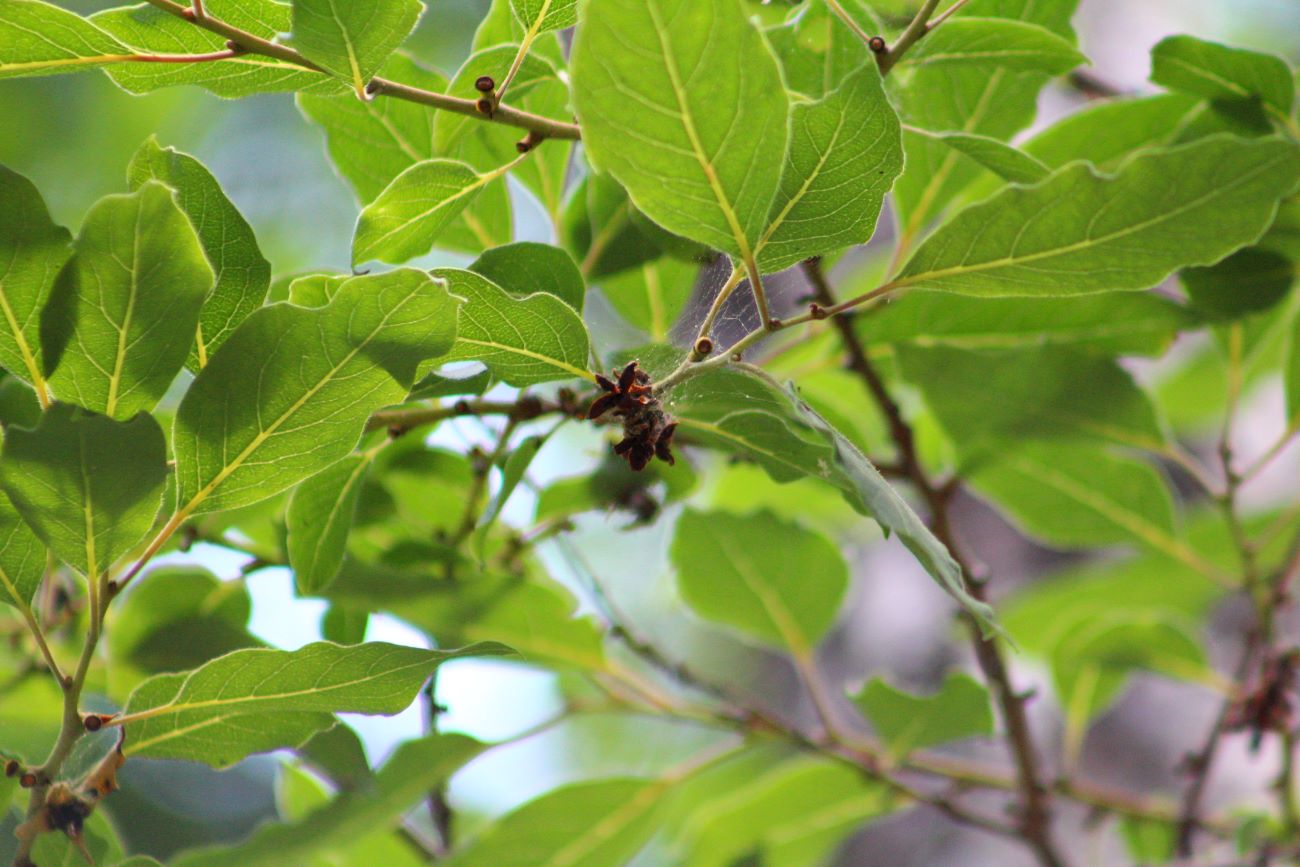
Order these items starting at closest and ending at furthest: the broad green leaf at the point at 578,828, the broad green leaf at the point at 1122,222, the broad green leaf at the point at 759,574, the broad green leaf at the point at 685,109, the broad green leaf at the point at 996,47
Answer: the broad green leaf at the point at 685,109
the broad green leaf at the point at 1122,222
the broad green leaf at the point at 996,47
the broad green leaf at the point at 578,828
the broad green leaf at the point at 759,574

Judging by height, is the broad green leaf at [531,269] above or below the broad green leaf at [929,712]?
above

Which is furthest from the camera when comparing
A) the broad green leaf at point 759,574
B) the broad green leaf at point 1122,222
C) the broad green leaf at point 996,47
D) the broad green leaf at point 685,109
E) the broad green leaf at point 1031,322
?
the broad green leaf at point 759,574

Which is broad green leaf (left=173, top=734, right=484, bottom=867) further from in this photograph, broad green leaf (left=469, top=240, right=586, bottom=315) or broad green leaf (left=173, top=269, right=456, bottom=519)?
broad green leaf (left=469, top=240, right=586, bottom=315)

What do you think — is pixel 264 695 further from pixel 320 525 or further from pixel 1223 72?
pixel 1223 72

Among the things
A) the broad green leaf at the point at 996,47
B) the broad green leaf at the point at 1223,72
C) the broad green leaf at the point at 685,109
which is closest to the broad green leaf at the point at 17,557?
the broad green leaf at the point at 685,109

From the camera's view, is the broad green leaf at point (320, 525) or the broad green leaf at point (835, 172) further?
the broad green leaf at point (320, 525)

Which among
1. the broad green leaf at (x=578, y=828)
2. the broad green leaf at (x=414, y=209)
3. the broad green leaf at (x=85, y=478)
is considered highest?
the broad green leaf at (x=414, y=209)

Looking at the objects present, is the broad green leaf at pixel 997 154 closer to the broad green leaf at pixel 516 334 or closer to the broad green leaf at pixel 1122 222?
the broad green leaf at pixel 1122 222
